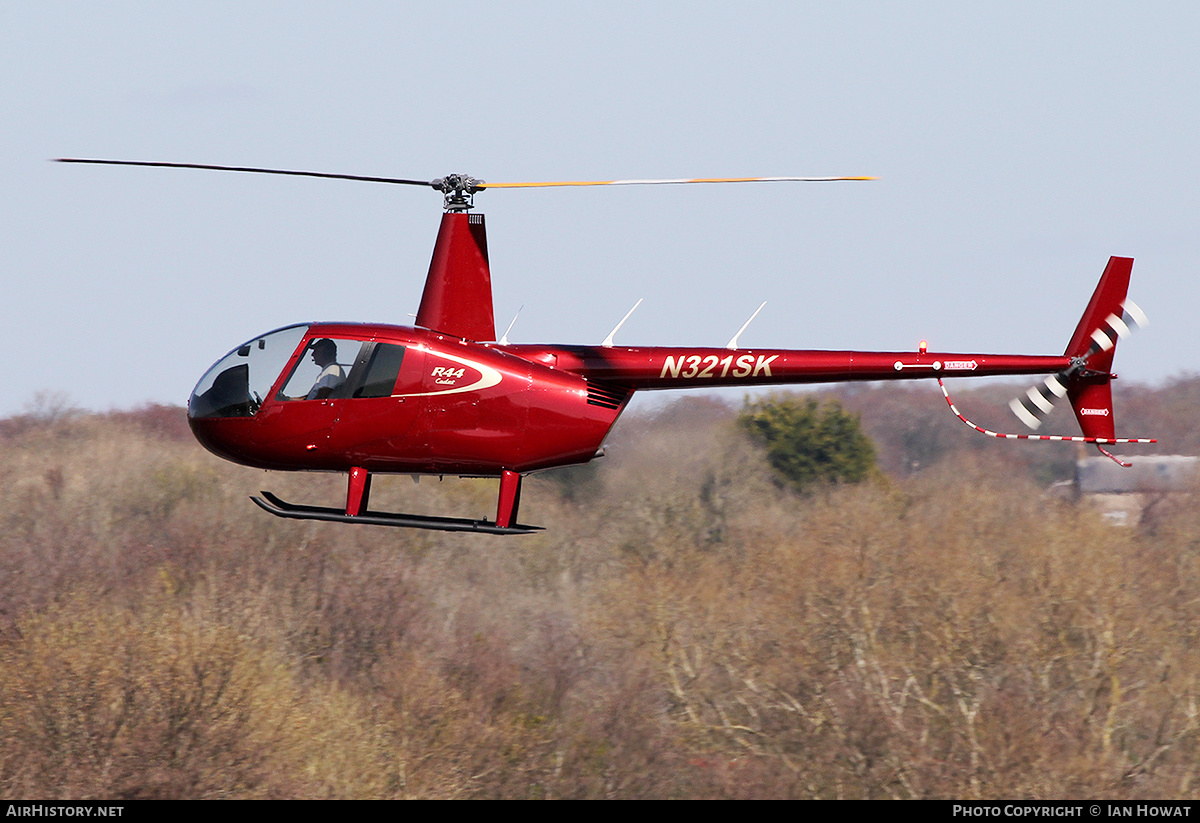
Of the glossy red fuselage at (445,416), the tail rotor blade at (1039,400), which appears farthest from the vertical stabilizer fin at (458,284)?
the tail rotor blade at (1039,400)

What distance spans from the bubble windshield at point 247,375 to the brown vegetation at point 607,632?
27.6 meters

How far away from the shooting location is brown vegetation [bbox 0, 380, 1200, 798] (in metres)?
41.9

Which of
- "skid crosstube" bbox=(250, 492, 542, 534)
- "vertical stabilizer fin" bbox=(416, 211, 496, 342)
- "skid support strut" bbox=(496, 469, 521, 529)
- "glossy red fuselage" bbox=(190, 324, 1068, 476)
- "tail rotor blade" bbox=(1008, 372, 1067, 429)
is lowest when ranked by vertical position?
"skid crosstube" bbox=(250, 492, 542, 534)

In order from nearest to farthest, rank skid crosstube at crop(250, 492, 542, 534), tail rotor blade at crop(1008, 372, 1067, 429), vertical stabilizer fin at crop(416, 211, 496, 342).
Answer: skid crosstube at crop(250, 492, 542, 534)
vertical stabilizer fin at crop(416, 211, 496, 342)
tail rotor blade at crop(1008, 372, 1067, 429)

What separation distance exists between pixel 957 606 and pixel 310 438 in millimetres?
35664

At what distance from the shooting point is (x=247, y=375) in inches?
574

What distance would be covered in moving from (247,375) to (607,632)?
116ft

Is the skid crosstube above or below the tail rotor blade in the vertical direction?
below

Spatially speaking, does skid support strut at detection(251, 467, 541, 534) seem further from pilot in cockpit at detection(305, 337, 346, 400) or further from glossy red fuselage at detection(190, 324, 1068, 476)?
pilot in cockpit at detection(305, 337, 346, 400)

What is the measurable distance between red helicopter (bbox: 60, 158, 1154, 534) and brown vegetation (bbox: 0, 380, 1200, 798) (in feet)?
91.1

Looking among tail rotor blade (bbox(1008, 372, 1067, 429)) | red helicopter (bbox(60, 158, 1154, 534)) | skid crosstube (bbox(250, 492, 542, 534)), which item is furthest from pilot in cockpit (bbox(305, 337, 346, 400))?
tail rotor blade (bbox(1008, 372, 1067, 429))

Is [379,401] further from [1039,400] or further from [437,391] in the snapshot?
[1039,400]

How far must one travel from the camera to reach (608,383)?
15.3m

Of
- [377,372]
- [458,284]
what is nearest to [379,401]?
[377,372]
